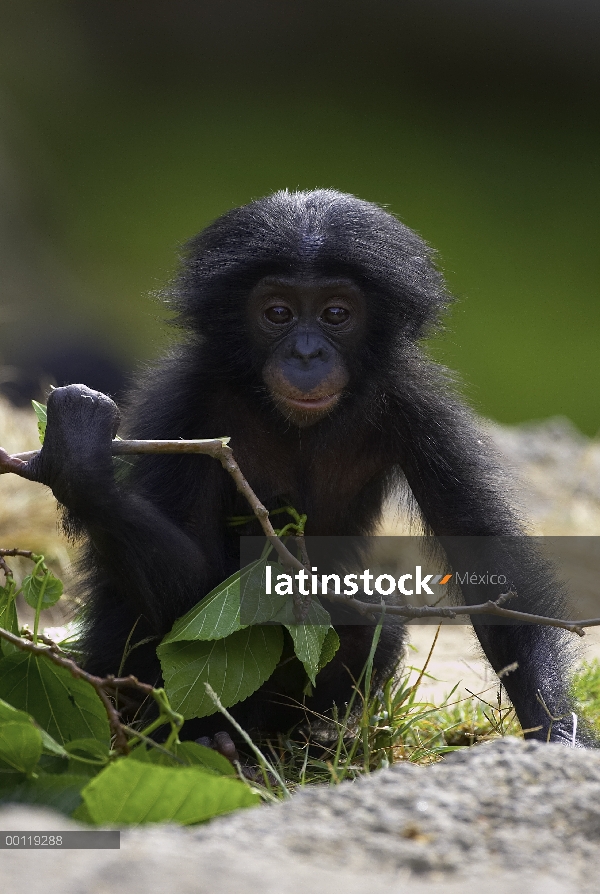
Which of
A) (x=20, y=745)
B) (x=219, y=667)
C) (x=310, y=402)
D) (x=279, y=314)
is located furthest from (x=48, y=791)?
(x=279, y=314)

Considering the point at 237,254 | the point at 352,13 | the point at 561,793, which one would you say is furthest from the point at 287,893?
the point at 352,13

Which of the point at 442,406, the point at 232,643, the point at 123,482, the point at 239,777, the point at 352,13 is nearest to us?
the point at 239,777

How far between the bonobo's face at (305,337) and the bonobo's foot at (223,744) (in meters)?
1.03

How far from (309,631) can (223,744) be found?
47 centimetres

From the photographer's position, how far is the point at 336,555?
4.01 m

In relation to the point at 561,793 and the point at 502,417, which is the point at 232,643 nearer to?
the point at 561,793

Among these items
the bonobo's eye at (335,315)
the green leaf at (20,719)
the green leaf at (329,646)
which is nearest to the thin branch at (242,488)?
the green leaf at (329,646)

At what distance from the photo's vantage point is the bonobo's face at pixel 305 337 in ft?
11.2

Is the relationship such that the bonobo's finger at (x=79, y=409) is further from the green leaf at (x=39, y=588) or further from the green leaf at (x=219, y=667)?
the green leaf at (x=219, y=667)

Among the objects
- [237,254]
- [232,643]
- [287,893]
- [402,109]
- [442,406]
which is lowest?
[287,893]

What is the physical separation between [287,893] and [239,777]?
1.12 m

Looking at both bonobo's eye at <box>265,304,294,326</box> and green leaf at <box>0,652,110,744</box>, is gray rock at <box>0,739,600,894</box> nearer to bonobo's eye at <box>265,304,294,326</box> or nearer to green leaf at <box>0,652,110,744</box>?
green leaf at <box>0,652,110,744</box>

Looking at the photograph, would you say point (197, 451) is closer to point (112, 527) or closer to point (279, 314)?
point (112, 527)

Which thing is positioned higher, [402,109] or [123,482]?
[402,109]
